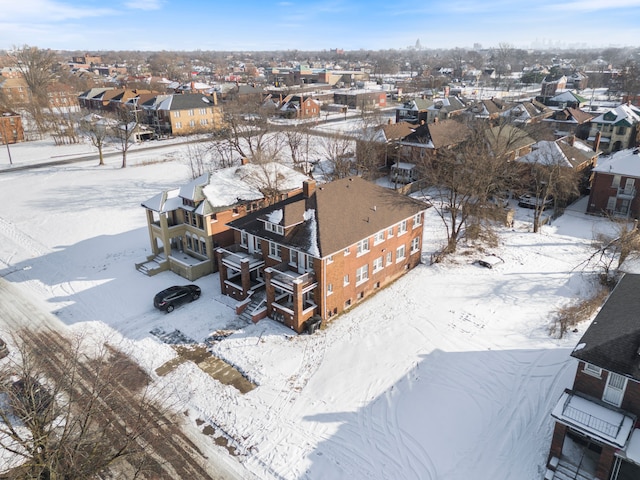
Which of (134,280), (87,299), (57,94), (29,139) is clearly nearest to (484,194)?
(134,280)

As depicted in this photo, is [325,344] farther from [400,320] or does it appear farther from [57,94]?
[57,94]

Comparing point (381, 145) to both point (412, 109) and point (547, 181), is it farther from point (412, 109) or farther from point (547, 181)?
point (412, 109)

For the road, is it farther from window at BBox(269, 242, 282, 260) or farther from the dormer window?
the dormer window

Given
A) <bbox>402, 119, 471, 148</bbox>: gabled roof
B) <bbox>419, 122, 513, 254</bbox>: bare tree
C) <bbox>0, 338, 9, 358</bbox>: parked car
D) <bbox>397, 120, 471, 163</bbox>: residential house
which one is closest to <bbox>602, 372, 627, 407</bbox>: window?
<bbox>419, 122, 513, 254</bbox>: bare tree

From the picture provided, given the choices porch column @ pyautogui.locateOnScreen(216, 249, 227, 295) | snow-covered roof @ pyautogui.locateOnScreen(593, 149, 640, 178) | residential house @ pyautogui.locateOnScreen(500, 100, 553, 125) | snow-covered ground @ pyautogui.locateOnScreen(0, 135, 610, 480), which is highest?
residential house @ pyautogui.locateOnScreen(500, 100, 553, 125)

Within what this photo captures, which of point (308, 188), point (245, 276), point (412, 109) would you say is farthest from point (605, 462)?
point (412, 109)

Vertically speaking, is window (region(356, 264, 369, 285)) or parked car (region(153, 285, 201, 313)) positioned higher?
window (region(356, 264, 369, 285))
